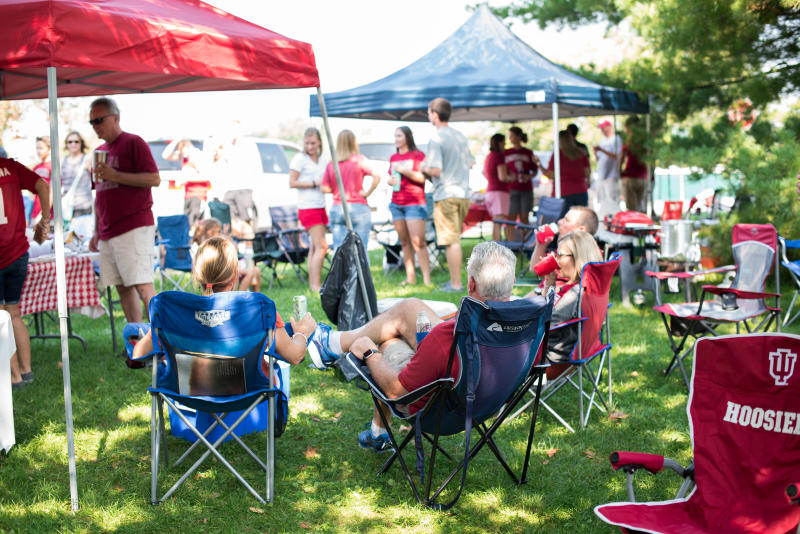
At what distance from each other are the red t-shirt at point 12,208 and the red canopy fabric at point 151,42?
41.3 inches

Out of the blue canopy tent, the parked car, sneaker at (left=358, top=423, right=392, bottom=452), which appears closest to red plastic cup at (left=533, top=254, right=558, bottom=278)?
sneaker at (left=358, top=423, right=392, bottom=452)

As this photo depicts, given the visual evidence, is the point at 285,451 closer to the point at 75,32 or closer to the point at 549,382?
the point at 549,382

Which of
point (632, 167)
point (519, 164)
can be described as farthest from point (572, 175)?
point (632, 167)

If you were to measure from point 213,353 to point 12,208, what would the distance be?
82.5 inches

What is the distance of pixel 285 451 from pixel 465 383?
127 cm

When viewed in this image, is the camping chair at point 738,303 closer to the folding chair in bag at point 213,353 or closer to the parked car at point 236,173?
the folding chair in bag at point 213,353

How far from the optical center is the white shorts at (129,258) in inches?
209

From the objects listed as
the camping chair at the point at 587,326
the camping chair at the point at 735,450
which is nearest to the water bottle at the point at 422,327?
the camping chair at the point at 587,326

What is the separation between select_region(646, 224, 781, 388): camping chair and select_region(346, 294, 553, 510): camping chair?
190cm

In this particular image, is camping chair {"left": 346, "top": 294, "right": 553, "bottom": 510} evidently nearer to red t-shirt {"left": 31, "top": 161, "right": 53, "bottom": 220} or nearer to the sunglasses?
the sunglasses

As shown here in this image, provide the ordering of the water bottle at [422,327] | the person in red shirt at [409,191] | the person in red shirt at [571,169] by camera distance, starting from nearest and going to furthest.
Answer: the water bottle at [422,327]
the person in red shirt at [409,191]
the person in red shirt at [571,169]

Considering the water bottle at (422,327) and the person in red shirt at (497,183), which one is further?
the person in red shirt at (497,183)

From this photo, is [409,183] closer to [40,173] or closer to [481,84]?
[481,84]

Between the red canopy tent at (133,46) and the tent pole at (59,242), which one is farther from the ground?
the red canopy tent at (133,46)
